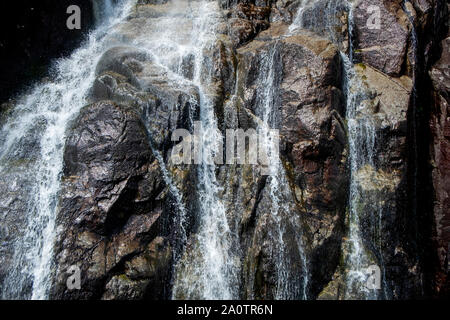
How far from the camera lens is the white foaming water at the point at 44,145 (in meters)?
6.09

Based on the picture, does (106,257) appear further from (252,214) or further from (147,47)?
(147,47)

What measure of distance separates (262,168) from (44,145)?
5224mm

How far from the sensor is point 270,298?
6883 mm

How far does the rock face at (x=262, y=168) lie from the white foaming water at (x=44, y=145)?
280 millimetres

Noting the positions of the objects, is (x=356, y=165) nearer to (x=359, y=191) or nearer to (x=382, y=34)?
(x=359, y=191)

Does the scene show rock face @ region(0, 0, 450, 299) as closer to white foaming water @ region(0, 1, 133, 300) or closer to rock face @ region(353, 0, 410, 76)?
rock face @ region(353, 0, 410, 76)

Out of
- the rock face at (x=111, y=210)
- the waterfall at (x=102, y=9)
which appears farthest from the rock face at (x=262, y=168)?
the waterfall at (x=102, y=9)

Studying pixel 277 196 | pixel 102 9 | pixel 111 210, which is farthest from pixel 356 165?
pixel 102 9

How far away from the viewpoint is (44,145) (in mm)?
7621

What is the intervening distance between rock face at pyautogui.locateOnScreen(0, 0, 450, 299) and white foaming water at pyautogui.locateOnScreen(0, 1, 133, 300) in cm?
28

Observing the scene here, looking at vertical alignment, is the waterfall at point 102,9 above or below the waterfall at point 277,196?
above

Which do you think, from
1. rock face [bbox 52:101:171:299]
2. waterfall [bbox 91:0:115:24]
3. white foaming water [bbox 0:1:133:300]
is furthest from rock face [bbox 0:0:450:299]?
waterfall [bbox 91:0:115:24]

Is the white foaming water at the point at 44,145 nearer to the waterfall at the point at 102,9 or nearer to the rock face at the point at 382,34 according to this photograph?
the waterfall at the point at 102,9

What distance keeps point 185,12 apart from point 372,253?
31.6ft
